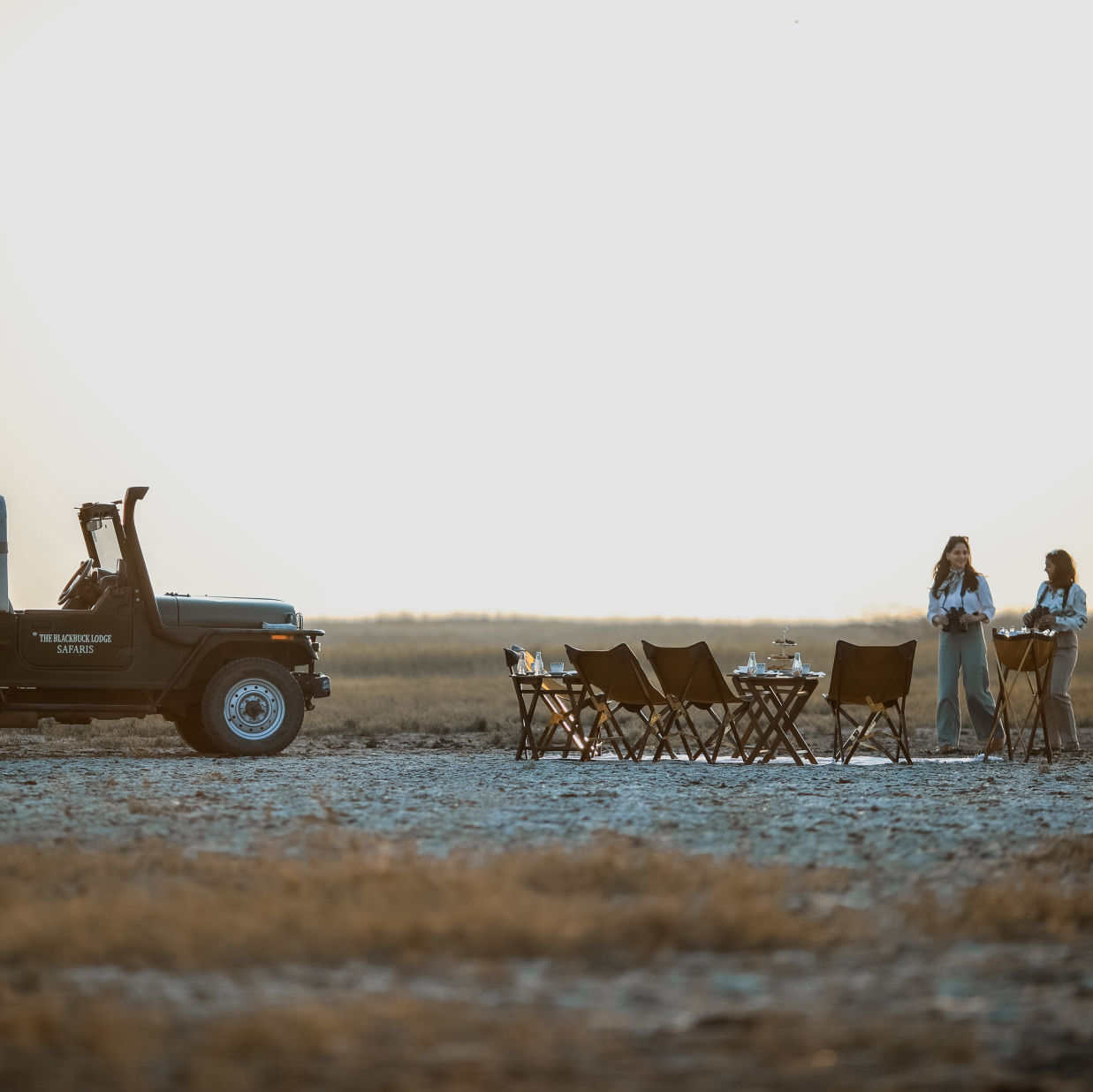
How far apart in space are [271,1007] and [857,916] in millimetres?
2157

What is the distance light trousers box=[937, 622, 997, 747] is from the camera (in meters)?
12.2

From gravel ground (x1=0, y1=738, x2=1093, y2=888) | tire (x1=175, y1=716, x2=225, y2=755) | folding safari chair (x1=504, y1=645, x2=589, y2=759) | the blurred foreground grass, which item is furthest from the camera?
tire (x1=175, y1=716, x2=225, y2=755)

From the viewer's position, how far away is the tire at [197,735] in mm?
12211

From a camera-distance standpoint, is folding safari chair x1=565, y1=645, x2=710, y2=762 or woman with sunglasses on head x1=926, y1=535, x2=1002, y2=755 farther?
woman with sunglasses on head x1=926, y1=535, x2=1002, y2=755

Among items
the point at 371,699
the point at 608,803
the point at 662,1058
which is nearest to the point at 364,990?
the point at 662,1058

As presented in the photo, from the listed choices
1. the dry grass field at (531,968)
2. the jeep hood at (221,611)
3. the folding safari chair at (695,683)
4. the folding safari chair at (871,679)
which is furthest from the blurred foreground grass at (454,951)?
the jeep hood at (221,611)

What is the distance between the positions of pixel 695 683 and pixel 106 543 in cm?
490

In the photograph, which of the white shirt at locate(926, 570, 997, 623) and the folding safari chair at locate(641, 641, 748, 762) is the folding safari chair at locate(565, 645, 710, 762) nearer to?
the folding safari chair at locate(641, 641, 748, 762)

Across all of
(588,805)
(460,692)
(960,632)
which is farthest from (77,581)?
(460,692)

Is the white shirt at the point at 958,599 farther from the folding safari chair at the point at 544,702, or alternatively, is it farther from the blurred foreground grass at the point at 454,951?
the blurred foreground grass at the point at 454,951

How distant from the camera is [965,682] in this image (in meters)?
12.3

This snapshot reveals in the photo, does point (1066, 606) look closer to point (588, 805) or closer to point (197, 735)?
point (588, 805)

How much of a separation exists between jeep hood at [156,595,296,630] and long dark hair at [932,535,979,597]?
5391 millimetres

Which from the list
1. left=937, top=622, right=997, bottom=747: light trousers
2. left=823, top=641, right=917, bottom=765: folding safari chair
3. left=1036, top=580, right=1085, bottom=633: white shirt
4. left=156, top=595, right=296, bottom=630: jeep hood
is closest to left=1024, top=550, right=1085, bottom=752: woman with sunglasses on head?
left=1036, top=580, right=1085, bottom=633: white shirt
